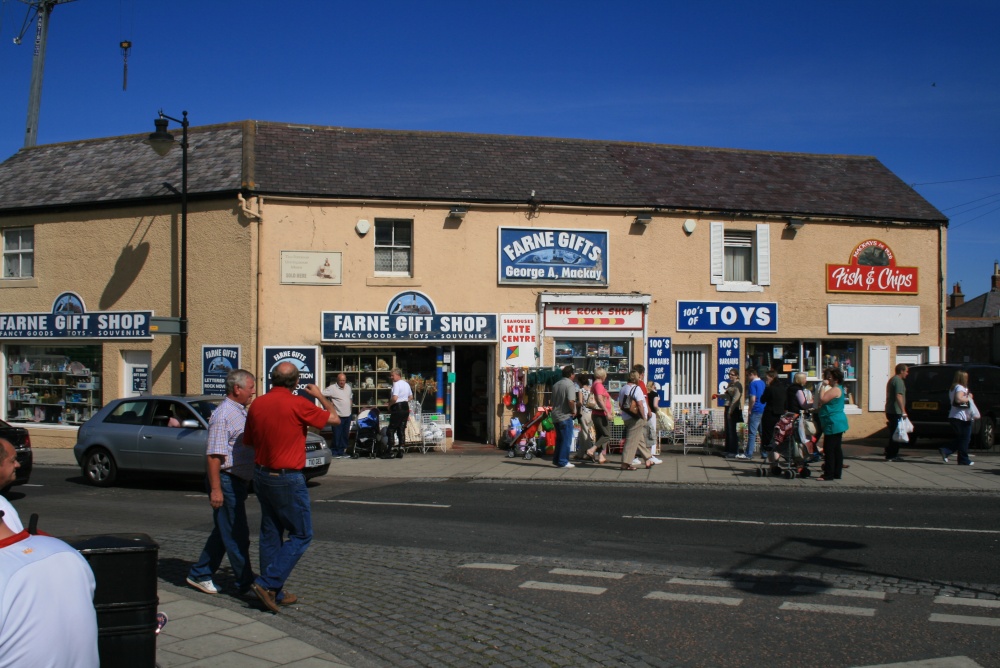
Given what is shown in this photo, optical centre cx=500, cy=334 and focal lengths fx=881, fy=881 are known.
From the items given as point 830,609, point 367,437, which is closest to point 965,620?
point 830,609

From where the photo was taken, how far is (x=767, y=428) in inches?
591

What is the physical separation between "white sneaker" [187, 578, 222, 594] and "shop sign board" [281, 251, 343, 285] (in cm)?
1151

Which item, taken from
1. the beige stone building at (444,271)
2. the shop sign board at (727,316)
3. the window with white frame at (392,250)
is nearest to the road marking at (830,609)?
the beige stone building at (444,271)

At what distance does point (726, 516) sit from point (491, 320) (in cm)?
875

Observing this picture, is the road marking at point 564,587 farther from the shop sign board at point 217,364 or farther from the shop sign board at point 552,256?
the shop sign board at point 217,364

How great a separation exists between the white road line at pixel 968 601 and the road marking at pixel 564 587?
8.54ft

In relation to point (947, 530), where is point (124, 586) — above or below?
above

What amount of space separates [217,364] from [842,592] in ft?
45.6

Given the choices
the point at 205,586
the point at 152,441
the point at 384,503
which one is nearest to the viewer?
the point at 205,586

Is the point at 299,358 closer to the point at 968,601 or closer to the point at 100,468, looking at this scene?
the point at 100,468

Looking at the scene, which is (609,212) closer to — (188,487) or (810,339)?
(810,339)

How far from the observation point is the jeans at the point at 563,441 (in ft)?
Result: 50.2

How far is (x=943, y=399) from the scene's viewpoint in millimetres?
18203

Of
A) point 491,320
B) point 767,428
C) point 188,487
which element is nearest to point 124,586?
point 188,487
